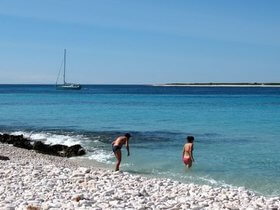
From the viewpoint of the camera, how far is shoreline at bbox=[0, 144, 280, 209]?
10508mm

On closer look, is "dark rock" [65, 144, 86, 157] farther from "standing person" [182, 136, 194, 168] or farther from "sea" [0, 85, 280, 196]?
"standing person" [182, 136, 194, 168]

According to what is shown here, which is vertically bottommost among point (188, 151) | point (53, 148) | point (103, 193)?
point (53, 148)

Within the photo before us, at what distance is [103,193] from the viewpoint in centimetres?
1173

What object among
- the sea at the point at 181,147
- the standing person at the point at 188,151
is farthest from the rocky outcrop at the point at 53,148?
the standing person at the point at 188,151

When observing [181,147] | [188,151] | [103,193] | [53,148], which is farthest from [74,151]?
[103,193]

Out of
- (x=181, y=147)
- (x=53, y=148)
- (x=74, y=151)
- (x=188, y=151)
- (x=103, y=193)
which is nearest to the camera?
(x=103, y=193)

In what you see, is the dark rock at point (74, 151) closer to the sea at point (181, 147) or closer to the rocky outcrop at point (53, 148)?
the rocky outcrop at point (53, 148)

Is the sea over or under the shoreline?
under

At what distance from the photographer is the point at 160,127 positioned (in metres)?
36.7

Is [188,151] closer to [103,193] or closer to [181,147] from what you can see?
[103,193]

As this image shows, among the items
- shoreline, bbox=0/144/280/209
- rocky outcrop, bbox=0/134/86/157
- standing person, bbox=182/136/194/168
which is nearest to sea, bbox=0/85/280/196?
standing person, bbox=182/136/194/168

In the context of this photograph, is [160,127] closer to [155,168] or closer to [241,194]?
[155,168]

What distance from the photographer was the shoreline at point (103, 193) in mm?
10508

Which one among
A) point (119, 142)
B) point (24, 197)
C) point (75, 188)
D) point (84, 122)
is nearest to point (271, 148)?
point (119, 142)
